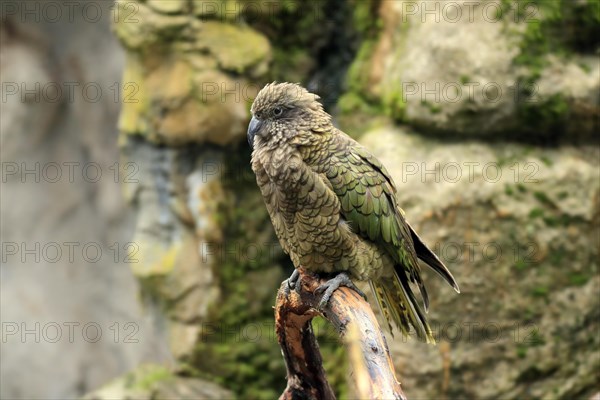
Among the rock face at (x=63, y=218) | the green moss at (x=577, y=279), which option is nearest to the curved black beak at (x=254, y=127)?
the green moss at (x=577, y=279)

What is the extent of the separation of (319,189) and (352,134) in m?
2.49

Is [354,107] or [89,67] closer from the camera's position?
[354,107]

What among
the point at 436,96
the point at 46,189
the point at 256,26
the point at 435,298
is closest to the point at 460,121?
the point at 436,96

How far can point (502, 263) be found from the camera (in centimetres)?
562

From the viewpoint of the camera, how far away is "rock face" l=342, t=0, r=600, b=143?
5559 mm

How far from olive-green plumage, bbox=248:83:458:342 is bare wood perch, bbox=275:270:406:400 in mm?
223

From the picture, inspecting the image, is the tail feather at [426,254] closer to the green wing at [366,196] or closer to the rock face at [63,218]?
the green wing at [366,196]

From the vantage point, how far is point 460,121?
18.5ft

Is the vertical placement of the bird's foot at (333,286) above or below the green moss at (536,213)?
above

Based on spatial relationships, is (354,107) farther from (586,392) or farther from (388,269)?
(586,392)

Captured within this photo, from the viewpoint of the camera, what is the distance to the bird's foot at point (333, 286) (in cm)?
376

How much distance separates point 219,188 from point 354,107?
Result: 4.22ft

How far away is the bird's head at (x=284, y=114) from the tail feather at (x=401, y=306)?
0.98m

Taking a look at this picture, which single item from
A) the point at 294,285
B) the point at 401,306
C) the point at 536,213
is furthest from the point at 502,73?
the point at 294,285
